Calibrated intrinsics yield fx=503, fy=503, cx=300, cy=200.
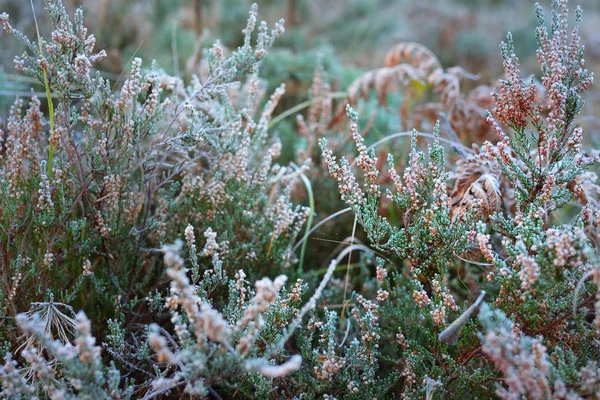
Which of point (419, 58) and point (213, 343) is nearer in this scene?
point (213, 343)

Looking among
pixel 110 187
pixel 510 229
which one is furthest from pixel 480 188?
pixel 110 187

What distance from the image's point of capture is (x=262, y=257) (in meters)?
1.76

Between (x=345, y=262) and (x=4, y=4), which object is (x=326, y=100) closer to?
(x=345, y=262)

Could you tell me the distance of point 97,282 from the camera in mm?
1489

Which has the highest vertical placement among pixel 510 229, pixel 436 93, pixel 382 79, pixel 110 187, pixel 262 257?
pixel 382 79

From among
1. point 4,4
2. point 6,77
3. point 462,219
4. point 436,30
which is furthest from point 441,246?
point 436,30

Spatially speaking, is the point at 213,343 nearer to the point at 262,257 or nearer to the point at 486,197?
the point at 262,257

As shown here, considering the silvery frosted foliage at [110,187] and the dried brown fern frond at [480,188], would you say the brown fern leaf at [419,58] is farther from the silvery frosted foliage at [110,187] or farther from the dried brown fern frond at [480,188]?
the silvery frosted foliage at [110,187]

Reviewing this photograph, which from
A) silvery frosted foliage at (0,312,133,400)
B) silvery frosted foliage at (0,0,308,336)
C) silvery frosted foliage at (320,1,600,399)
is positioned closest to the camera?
silvery frosted foliage at (0,312,133,400)

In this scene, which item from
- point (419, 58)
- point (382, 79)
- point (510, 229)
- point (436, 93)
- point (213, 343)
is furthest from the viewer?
point (419, 58)

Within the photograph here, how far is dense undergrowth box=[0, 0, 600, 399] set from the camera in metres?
1.07

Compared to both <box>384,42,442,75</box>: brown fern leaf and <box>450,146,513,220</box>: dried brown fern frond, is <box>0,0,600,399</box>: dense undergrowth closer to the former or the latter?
<box>450,146,513,220</box>: dried brown fern frond

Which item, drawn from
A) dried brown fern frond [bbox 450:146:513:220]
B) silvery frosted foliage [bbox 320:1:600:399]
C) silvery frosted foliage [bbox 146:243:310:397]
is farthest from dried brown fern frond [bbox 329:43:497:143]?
silvery frosted foliage [bbox 146:243:310:397]

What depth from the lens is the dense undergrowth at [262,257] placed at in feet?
3.50
